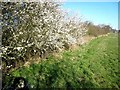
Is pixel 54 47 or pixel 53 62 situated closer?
pixel 53 62

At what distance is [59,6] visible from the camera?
51.9 ft

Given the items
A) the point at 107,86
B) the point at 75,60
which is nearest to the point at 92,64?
the point at 75,60

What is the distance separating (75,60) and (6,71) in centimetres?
445

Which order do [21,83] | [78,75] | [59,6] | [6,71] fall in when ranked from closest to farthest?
[21,83] → [78,75] → [6,71] → [59,6]

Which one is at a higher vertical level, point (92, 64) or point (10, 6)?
point (10, 6)

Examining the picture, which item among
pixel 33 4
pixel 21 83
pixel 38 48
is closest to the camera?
pixel 21 83

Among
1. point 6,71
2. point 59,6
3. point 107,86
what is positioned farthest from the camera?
point 59,6

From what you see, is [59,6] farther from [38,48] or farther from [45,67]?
[45,67]

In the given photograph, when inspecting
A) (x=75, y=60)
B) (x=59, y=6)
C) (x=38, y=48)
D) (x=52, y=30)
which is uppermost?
(x=59, y=6)

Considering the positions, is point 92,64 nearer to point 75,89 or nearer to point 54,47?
point 54,47

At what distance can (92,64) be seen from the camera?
44.5 feet

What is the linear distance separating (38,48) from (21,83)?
556cm

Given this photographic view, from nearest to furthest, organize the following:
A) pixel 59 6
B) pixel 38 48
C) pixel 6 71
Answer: pixel 6 71 < pixel 38 48 < pixel 59 6

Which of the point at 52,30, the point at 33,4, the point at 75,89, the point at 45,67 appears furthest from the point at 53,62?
the point at 75,89
